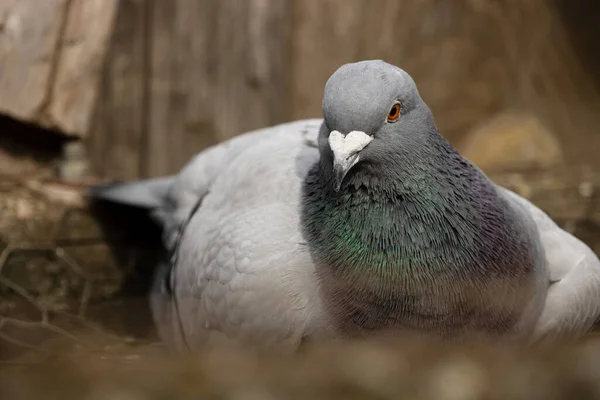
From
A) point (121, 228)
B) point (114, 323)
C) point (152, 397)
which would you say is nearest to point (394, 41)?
point (121, 228)

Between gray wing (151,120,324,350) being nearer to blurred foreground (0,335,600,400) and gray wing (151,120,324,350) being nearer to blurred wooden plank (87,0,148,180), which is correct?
blurred wooden plank (87,0,148,180)

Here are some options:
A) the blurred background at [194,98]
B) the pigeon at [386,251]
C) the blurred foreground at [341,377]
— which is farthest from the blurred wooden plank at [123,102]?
the blurred foreground at [341,377]

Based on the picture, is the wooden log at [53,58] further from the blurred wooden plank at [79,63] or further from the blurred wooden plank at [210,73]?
the blurred wooden plank at [210,73]

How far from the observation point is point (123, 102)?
18.3ft

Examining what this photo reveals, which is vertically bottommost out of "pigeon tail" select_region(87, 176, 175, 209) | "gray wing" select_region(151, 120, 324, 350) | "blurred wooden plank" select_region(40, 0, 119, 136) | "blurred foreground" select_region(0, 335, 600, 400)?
"pigeon tail" select_region(87, 176, 175, 209)

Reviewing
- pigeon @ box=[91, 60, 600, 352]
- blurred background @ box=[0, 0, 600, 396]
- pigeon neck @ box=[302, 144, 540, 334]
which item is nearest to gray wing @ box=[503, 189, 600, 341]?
pigeon @ box=[91, 60, 600, 352]

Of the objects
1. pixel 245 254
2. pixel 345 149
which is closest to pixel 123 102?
pixel 245 254

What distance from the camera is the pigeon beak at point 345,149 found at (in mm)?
2746

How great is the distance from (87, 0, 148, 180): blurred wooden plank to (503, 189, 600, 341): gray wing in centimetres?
277

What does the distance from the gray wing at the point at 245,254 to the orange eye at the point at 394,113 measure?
586mm

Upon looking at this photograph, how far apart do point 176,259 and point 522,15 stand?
147 inches

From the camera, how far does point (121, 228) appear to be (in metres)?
5.08

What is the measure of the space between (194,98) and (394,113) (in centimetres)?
284

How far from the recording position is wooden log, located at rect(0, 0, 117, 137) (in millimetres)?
4469
